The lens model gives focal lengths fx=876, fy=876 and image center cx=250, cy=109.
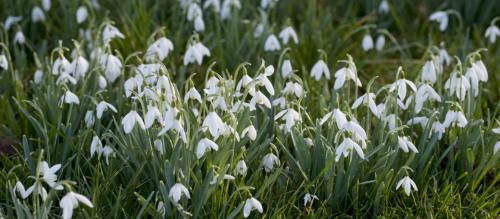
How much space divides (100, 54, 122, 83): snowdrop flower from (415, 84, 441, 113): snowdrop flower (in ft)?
3.82

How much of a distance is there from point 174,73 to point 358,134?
4.49ft

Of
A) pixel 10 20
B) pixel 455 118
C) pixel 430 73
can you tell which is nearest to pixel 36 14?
pixel 10 20

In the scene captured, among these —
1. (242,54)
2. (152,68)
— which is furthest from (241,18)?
(152,68)

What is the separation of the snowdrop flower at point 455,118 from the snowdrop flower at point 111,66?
1290 millimetres

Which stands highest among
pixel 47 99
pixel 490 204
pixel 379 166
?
pixel 47 99

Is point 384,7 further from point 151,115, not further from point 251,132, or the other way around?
point 151,115

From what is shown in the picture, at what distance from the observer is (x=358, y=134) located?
110 inches

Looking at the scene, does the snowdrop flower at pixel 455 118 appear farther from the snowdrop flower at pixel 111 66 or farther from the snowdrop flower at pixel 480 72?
the snowdrop flower at pixel 111 66

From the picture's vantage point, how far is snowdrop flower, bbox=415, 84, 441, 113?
313 centimetres

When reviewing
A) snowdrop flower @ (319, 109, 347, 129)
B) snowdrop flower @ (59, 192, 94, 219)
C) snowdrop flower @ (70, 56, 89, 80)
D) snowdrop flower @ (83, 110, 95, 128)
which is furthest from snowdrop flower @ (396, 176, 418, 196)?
snowdrop flower @ (70, 56, 89, 80)

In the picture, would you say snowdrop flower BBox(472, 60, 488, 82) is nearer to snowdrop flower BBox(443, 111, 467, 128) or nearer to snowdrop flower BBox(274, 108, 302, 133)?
snowdrop flower BBox(443, 111, 467, 128)

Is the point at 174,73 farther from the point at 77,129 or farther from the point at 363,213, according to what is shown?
the point at 363,213

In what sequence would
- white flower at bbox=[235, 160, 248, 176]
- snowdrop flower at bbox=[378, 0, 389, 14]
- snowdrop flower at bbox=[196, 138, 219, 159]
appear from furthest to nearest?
snowdrop flower at bbox=[378, 0, 389, 14]
white flower at bbox=[235, 160, 248, 176]
snowdrop flower at bbox=[196, 138, 219, 159]

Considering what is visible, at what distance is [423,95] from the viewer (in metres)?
3.16
